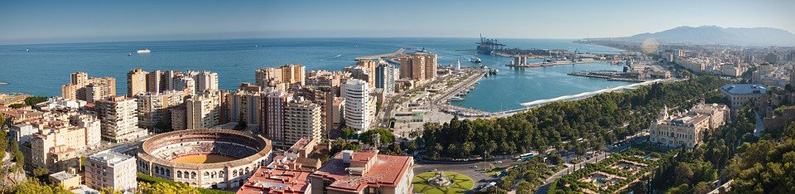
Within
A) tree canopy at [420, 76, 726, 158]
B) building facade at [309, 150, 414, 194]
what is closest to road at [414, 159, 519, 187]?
tree canopy at [420, 76, 726, 158]

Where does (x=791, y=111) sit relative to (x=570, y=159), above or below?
above

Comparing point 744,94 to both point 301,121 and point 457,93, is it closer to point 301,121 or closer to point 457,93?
point 457,93

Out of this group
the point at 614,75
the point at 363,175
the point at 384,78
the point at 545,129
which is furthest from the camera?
the point at 614,75

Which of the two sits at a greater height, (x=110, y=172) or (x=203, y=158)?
(x=110, y=172)

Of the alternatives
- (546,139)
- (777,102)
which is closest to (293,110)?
(546,139)

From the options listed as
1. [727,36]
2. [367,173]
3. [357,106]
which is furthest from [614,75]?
[367,173]

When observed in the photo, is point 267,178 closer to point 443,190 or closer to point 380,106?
point 443,190

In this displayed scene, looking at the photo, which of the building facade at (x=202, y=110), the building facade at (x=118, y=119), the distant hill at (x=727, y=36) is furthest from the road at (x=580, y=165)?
the building facade at (x=118, y=119)
